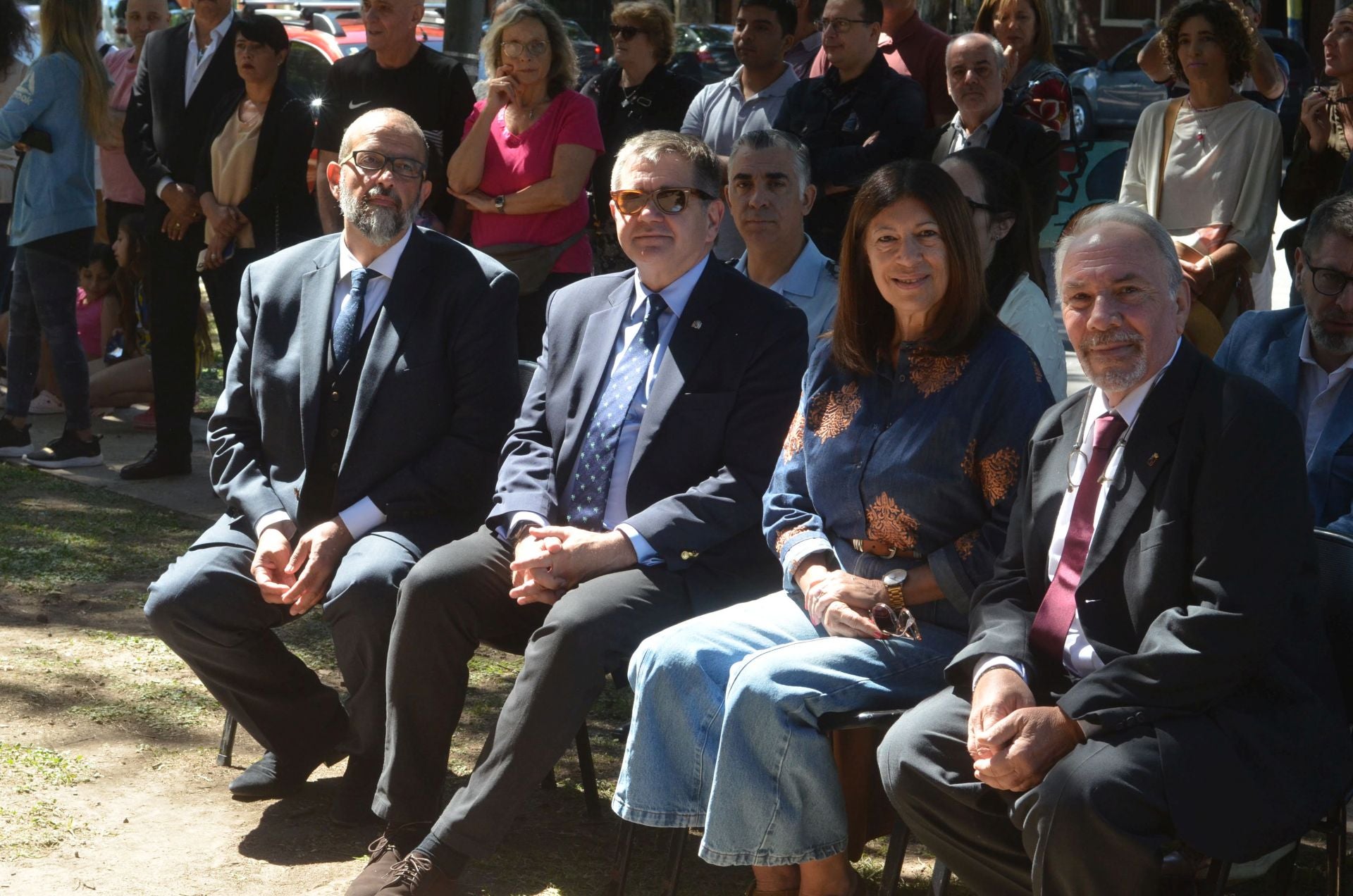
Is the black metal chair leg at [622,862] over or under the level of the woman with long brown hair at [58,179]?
under

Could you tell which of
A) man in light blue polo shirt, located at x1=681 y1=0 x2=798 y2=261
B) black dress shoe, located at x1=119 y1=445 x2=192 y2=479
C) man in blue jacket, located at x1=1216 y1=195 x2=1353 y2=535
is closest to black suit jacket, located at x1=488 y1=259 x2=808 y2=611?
man in blue jacket, located at x1=1216 y1=195 x2=1353 y2=535

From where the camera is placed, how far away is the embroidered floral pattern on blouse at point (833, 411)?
3.73m

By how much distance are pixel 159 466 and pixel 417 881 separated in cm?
465

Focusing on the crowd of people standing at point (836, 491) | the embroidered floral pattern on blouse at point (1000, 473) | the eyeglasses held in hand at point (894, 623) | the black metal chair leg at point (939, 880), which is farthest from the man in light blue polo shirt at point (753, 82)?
the black metal chair leg at point (939, 880)

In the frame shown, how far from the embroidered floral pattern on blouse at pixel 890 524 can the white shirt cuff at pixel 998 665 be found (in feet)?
1.58

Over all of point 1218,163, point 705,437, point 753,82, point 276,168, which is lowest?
point 705,437

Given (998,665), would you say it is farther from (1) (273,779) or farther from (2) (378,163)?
(2) (378,163)

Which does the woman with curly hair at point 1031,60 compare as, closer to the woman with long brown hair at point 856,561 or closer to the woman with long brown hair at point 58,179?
the woman with long brown hair at point 856,561

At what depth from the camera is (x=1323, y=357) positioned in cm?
383

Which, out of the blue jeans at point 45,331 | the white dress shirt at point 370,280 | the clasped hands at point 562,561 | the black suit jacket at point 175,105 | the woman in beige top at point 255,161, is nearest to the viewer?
the clasped hands at point 562,561

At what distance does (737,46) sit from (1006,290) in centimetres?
261

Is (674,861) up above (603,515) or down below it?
below

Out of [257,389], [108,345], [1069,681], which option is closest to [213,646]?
[257,389]

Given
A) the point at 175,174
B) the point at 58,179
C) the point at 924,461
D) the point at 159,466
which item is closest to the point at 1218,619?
the point at 924,461
